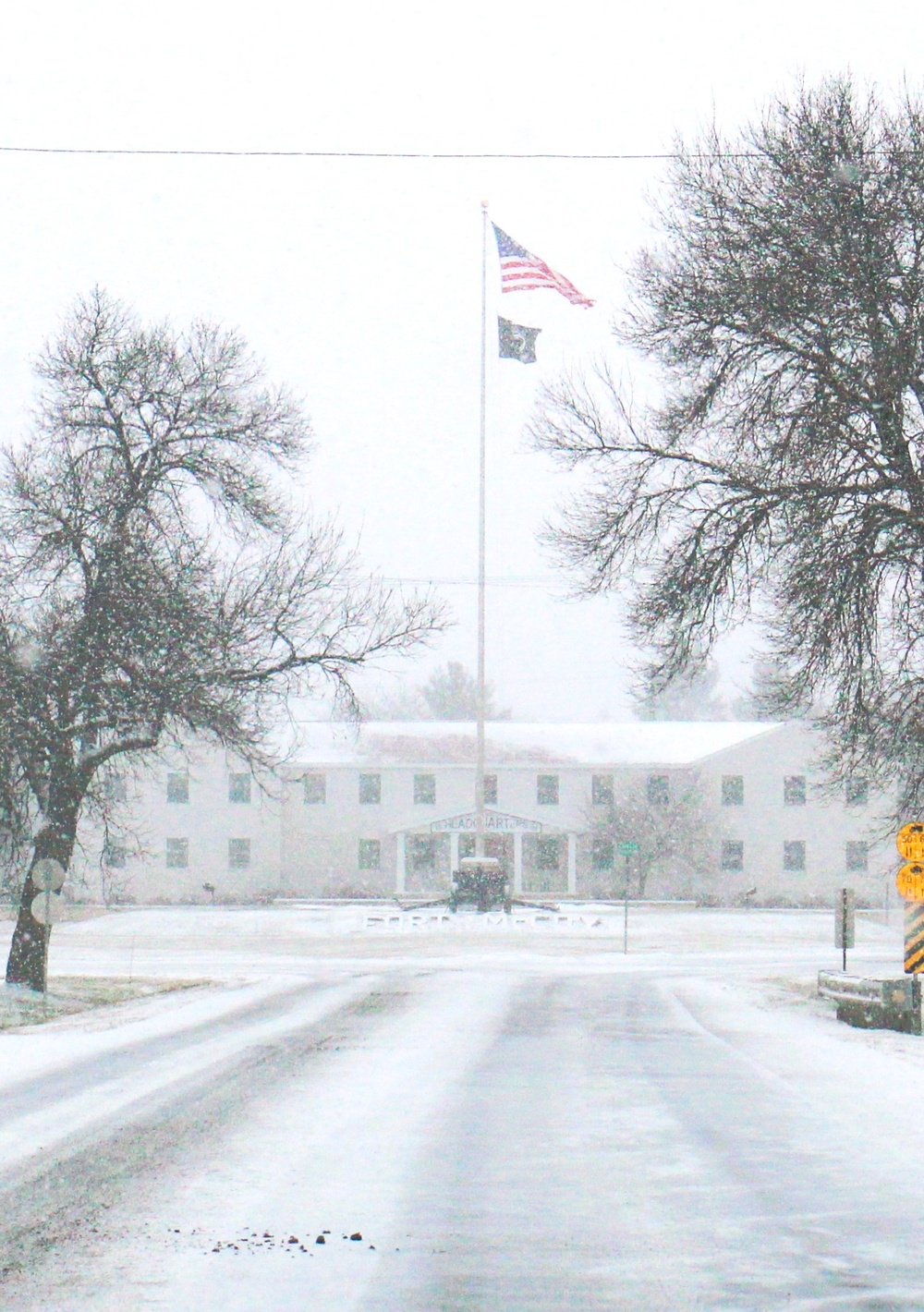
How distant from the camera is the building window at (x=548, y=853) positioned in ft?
226

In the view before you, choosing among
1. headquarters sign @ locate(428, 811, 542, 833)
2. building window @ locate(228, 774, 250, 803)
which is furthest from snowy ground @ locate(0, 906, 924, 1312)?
building window @ locate(228, 774, 250, 803)

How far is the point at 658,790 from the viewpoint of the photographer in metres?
67.6

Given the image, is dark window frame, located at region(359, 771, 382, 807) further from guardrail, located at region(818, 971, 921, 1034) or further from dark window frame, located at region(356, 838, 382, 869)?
guardrail, located at region(818, 971, 921, 1034)

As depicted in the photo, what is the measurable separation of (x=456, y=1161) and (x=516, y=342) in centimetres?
Result: 3689

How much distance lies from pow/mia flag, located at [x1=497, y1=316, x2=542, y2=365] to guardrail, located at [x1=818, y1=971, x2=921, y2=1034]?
2632cm

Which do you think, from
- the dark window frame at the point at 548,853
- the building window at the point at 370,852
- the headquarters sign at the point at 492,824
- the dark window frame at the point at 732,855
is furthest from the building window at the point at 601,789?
the building window at the point at 370,852

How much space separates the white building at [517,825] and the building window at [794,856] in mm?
38

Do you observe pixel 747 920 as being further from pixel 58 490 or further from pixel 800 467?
pixel 800 467

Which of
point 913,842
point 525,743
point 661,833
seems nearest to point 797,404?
point 913,842

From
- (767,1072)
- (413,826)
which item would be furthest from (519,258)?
(413,826)

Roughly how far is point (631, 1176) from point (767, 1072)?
5.60 meters

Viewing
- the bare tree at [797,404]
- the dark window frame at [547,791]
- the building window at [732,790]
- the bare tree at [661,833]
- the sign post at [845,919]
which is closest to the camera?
the bare tree at [797,404]

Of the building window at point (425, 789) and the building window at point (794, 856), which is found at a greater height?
the building window at point (425, 789)

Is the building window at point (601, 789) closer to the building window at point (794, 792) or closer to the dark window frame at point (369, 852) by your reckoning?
the building window at point (794, 792)
